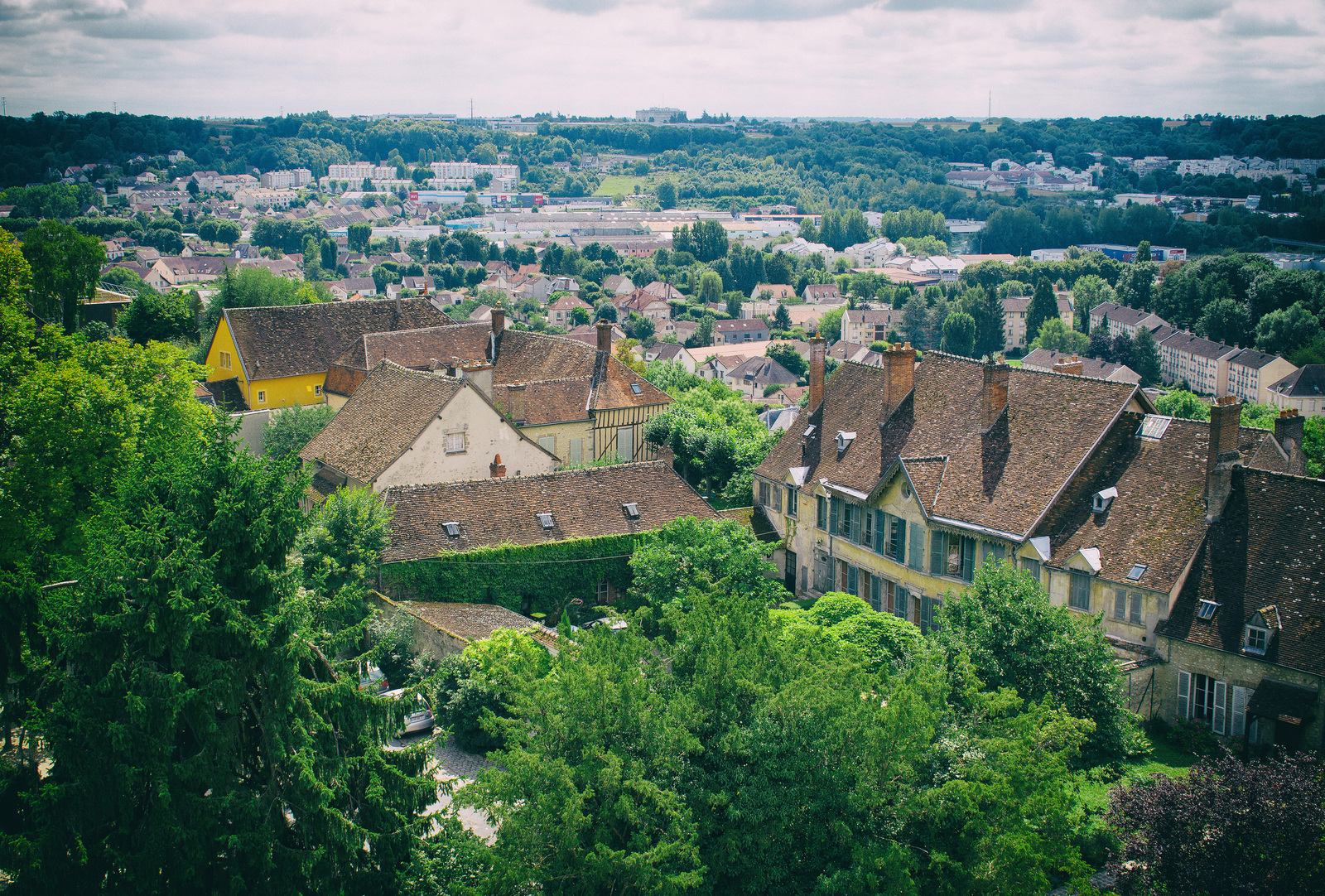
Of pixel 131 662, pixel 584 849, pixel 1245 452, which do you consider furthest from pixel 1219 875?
pixel 1245 452

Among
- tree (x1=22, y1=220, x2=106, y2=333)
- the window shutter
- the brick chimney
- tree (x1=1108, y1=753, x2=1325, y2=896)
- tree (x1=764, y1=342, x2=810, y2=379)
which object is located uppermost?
tree (x1=22, y1=220, x2=106, y2=333)

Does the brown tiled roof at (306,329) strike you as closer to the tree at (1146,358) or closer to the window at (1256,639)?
the window at (1256,639)

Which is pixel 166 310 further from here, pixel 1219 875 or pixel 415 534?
pixel 1219 875

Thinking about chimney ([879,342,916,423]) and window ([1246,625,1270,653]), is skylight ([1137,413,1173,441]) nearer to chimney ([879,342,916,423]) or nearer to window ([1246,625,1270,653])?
window ([1246,625,1270,653])

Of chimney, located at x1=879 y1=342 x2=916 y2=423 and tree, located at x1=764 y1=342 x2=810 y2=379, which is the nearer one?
chimney, located at x1=879 y1=342 x2=916 y2=423

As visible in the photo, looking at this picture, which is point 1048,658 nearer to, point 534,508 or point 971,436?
point 971,436

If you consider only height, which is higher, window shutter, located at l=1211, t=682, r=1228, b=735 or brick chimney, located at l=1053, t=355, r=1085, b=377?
brick chimney, located at l=1053, t=355, r=1085, b=377

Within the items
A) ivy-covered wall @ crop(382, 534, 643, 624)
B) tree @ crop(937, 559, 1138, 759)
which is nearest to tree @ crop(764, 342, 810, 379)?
ivy-covered wall @ crop(382, 534, 643, 624)
